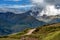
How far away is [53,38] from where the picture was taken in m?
64.1

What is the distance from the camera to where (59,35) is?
2527 inches

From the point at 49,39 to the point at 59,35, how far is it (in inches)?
138

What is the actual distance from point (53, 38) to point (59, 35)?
2.01 meters

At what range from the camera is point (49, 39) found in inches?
2589

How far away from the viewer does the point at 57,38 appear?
63.5m

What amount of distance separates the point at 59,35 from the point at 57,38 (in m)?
1.30

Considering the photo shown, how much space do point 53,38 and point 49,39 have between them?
199 cm

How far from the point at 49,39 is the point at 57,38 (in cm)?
318

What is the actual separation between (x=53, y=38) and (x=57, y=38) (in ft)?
4.24
